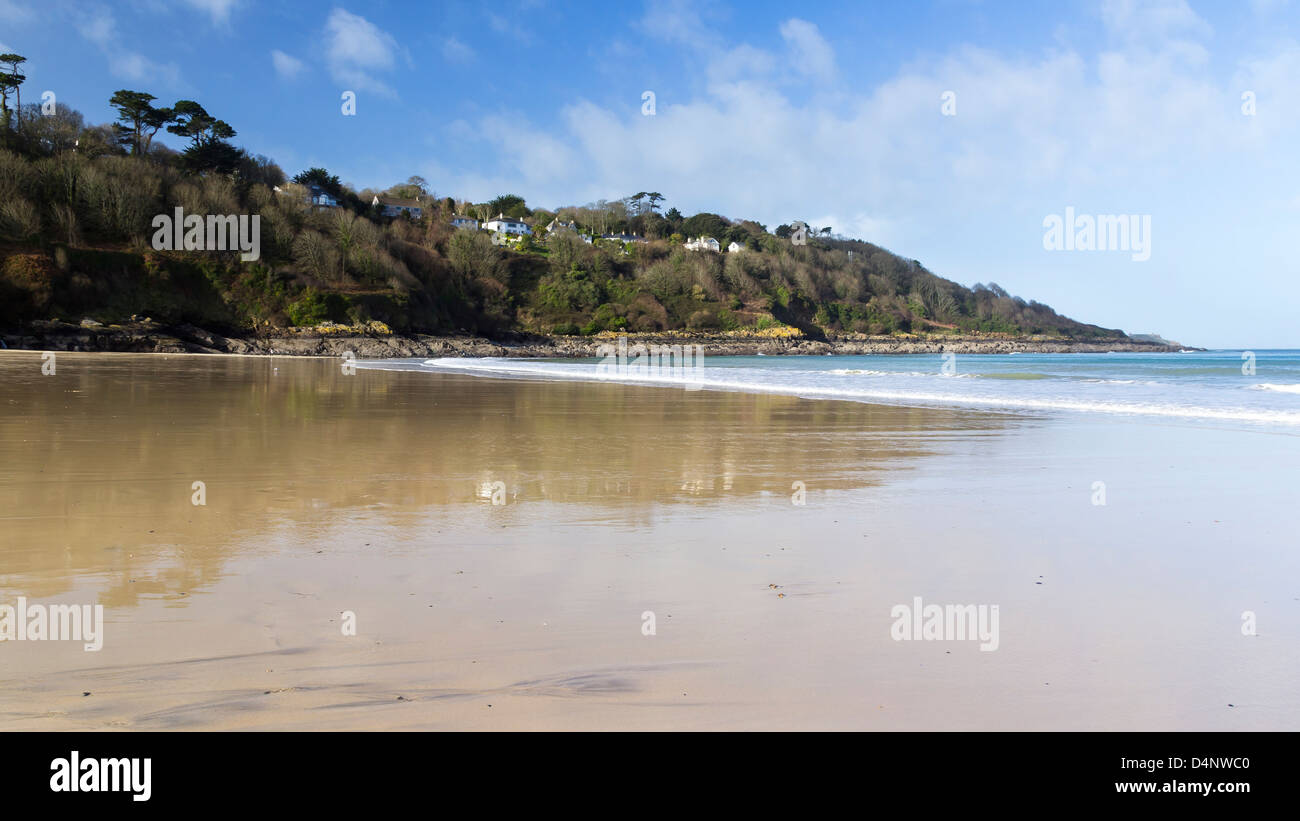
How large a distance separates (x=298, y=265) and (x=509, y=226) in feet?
228

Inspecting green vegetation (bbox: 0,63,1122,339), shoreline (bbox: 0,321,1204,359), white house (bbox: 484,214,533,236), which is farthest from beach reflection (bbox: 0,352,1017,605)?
white house (bbox: 484,214,533,236)

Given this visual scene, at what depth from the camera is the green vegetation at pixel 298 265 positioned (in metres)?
58.4

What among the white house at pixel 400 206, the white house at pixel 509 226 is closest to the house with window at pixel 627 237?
the white house at pixel 509 226

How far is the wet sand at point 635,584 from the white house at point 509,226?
128 meters

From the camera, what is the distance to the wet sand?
2.88m

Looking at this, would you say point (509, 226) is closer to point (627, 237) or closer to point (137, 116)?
point (627, 237)

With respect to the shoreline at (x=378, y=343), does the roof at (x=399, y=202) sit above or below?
above

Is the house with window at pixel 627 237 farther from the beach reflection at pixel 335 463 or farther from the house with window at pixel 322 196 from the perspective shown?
the beach reflection at pixel 335 463

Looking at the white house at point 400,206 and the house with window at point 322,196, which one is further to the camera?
the white house at point 400,206

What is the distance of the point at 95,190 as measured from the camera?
62.5 m

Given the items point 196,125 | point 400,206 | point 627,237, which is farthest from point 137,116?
point 627,237

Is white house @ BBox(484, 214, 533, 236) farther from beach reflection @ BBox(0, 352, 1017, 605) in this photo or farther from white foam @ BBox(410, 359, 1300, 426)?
beach reflection @ BBox(0, 352, 1017, 605)
